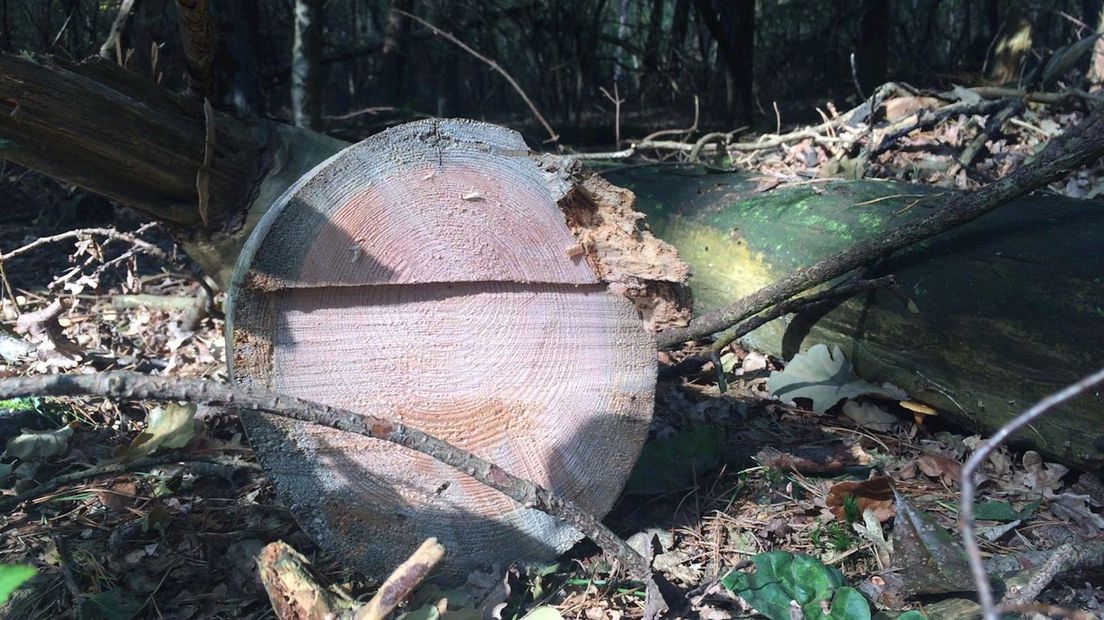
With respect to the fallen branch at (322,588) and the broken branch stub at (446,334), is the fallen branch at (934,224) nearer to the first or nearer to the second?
the broken branch stub at (446,334)

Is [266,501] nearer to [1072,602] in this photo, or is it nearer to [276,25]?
[1072,602]

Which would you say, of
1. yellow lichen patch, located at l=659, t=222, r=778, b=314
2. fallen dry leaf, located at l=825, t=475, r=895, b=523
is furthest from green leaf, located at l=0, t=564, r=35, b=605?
yellow lichen patch, located at l=659, t=222, r=778, b=314

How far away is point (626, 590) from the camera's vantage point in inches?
74.0

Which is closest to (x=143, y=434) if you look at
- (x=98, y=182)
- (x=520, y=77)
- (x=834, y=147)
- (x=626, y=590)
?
(x=98, y=182)

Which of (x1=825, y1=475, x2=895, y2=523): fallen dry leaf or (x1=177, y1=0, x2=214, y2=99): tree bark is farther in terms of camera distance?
(x1=177, y1=0, x2=214, y2=99): tree bark

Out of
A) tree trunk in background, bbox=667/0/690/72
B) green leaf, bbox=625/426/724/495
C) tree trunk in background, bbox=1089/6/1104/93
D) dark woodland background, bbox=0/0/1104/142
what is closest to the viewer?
green leaf, bbox=625/426/724/495

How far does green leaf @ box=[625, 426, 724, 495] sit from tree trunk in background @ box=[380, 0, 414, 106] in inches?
203

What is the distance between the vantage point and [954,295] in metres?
2.37

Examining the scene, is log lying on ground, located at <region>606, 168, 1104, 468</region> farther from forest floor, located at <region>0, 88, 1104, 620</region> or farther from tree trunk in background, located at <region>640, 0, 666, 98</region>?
tree trunk in background, located at <region>640, 0, 666, 98</region>

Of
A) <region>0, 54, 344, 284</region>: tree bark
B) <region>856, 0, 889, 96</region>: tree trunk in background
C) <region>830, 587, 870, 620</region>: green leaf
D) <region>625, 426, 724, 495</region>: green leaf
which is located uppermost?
<region>856, 0, 889, 96</region>: tree trunk in background

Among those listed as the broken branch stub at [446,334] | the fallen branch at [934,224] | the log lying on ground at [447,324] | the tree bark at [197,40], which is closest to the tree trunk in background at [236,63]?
the tree bark at [197,40]

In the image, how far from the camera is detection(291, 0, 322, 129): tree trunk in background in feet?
13.1

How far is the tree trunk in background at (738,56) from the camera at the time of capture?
7.11 metres

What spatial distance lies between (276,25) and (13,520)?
266 inches
